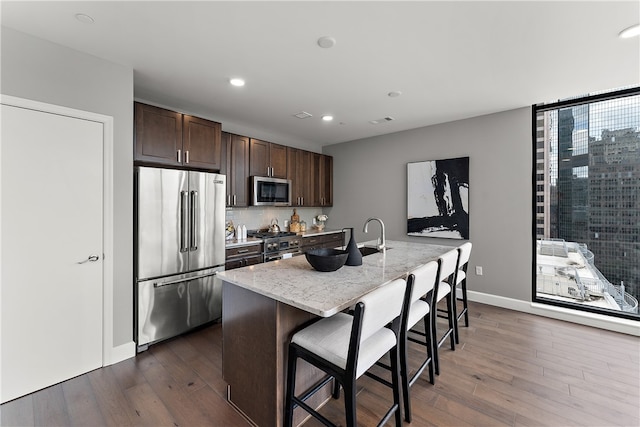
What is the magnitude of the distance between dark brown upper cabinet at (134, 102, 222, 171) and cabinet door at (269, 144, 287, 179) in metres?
1.12

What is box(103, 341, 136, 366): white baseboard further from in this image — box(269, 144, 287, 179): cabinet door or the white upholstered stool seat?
box(269, 144, 287, 179): cabinet door

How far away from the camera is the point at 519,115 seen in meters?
3.56

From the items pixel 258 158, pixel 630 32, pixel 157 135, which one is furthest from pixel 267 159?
pixel 630 32

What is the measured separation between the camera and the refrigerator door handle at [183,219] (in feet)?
9.36

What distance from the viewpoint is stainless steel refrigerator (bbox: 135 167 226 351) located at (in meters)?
2.61

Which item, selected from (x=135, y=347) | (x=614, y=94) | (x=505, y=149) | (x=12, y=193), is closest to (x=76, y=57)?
(x=12, y=193)

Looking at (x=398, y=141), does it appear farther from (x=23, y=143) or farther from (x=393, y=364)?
(x=23, y=143)

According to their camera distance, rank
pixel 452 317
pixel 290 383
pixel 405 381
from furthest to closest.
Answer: pixel 452 317, pixel 405 381, pixel 290 383

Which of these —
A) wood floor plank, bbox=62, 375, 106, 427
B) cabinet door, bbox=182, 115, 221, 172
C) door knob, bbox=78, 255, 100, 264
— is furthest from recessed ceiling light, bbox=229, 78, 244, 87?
wood floor plank, bbox=62, 375, 106, 427

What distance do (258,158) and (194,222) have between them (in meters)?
1.59

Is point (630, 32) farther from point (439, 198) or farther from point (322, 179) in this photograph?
point (322, 179)

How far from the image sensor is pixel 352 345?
1294 millimetres

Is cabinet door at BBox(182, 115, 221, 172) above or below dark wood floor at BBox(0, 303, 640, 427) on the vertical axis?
above

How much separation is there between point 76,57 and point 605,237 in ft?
18.0
